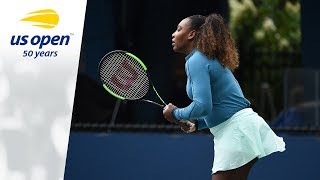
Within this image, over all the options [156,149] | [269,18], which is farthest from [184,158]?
[269,18]

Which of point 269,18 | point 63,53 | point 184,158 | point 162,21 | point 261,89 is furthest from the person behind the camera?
point 269,18

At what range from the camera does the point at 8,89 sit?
6.32 meters

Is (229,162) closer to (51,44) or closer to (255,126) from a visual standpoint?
(255,126)

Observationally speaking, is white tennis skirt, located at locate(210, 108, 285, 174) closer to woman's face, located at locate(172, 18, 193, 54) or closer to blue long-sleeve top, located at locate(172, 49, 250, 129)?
blue long-sleeve top, located at locate(172, 49, 250, 129)

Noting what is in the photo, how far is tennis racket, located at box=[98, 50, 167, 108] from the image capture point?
5910 mm

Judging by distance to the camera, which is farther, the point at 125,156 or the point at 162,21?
the point at 162,21

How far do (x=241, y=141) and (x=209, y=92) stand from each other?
0.39 m

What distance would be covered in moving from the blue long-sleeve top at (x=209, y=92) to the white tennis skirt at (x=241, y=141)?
55mm

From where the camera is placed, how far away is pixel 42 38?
624 cm

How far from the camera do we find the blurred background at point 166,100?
7.98 meters

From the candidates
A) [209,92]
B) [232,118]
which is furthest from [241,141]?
[209,92]

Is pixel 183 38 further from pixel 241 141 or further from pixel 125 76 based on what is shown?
pixel 241 141

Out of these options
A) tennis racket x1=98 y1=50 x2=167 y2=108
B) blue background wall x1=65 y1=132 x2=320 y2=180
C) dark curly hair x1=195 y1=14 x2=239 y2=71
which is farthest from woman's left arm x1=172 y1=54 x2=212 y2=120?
blue background wall x1=65 y1=132 x2=320 y2=180

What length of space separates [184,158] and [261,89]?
6739mm
